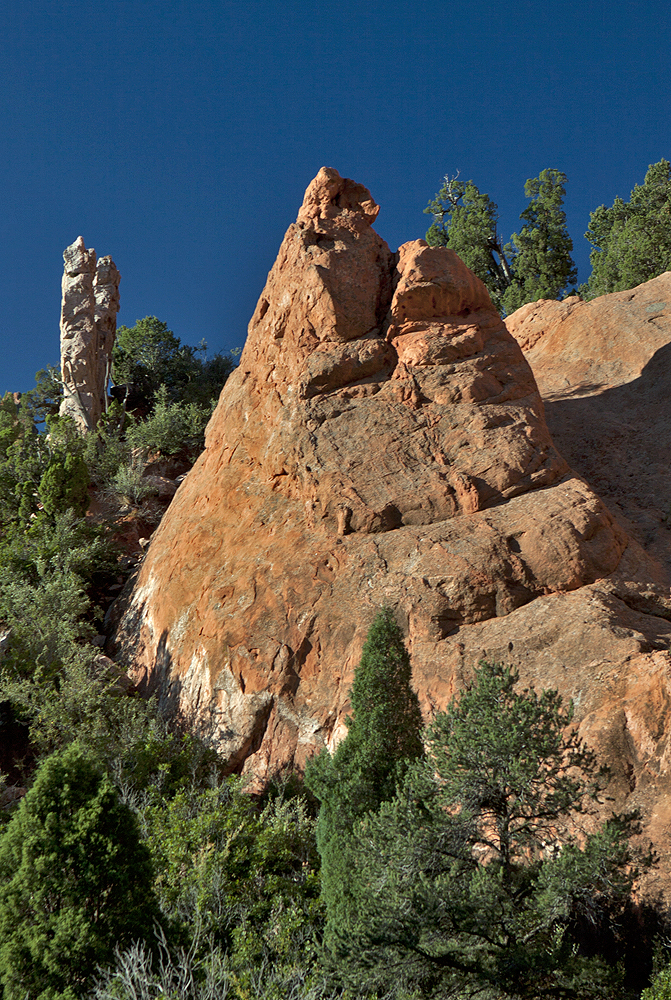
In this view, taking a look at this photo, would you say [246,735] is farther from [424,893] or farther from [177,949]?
[424,893]

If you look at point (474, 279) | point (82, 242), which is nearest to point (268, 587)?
point (474, 279)

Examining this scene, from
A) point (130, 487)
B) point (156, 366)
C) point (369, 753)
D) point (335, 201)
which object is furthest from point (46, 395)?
point (369, 753)

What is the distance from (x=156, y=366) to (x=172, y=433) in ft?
30.0

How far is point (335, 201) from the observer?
19641mm

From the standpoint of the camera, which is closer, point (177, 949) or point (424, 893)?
point (424, 893)

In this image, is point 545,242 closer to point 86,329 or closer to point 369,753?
point 86,329

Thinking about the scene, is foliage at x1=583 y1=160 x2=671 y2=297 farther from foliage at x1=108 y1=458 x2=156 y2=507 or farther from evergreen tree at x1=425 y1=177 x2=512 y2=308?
foliage at x1=108 y1=458 x2=156 y2=507

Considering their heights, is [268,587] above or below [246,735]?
above

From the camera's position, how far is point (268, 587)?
15.2m

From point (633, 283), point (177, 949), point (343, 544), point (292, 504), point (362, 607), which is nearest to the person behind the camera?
point (177, 949)

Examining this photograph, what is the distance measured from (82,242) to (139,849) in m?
34.6

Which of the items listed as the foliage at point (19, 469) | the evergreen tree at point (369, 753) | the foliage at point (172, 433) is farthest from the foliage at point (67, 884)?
the foliage at point (172, 433)

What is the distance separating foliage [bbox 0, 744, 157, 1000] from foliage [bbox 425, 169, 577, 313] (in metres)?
37.0

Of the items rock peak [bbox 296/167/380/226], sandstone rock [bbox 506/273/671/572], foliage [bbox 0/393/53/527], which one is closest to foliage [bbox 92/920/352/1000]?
sandstone rock [bbox 506/273/671/572]
